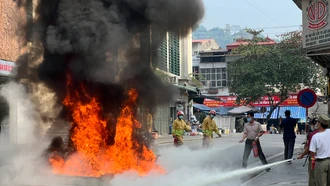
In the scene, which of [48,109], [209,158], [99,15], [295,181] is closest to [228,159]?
[209,158]

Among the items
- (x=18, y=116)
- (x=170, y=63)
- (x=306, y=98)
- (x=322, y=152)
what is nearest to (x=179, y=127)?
(x=306, y=98)

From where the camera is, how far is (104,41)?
32.2 ft

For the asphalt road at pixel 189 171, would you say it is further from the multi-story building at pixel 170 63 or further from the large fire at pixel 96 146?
the multi-story building at pixel 170 63

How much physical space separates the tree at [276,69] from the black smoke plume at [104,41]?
1152 inches

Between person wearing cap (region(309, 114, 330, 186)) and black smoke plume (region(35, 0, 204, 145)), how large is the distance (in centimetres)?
445

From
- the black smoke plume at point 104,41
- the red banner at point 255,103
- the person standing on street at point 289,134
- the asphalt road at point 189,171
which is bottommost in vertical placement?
the asphalt road at point 189,171

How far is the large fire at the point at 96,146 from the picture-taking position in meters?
9.45

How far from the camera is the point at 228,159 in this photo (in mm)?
15000

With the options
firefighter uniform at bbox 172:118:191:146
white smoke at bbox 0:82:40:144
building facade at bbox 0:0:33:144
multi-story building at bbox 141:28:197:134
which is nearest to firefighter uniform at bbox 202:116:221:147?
firefighter uniform at bbox 172:118:191:146

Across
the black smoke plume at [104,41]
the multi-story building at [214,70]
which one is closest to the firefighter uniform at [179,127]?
the black smoke plume at [104,41]

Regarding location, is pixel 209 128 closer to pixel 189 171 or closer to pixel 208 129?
pixel 208 129

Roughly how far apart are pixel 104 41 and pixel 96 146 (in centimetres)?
217

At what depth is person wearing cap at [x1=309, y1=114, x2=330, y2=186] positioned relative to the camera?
280 inches

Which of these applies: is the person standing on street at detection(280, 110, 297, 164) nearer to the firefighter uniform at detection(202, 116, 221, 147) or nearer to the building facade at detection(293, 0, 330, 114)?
the firefighter uniform at detection(202, 116, 221, 147)
